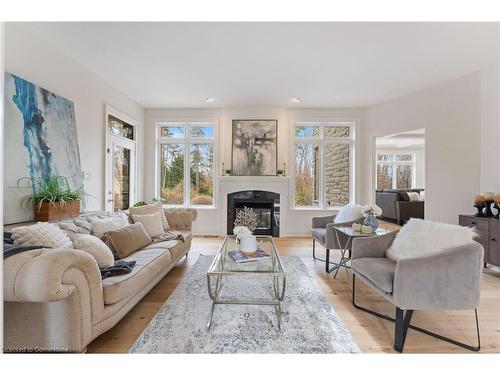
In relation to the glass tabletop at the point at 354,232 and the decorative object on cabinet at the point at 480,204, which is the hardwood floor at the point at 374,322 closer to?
the glass tabletop at the point at 354,232

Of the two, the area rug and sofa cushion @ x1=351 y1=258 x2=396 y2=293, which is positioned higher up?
sofa cushion @ x1=351 y1=258 x2=396 y2=293

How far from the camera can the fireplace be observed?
5.16 m

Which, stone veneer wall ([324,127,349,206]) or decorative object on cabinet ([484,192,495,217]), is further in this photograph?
stone veneer wall ([324,127,349,206])

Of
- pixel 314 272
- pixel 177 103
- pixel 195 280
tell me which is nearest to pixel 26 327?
pixel 195 280

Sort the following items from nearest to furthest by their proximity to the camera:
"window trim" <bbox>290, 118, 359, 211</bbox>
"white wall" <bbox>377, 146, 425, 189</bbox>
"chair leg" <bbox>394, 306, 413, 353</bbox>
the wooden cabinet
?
"chair leg" <bbox>394, 306, 413, 353</bbox>, the wooden cabinet, "window trim" <bbox>290, 118, 359, 211</bbox>, "white wall" <bbox>377, 146, 425, 189</bbox>

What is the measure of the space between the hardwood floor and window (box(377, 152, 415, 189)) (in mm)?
7009

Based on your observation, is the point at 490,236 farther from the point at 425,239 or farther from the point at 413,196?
the point at 413,196

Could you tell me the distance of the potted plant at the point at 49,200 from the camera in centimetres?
232

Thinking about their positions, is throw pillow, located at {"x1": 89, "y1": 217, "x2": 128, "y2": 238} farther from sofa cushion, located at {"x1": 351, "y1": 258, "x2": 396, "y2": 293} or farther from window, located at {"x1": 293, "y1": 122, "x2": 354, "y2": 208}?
window, located at {"x1": 293, "y1": 122, "x2": 354, "y2": 208}

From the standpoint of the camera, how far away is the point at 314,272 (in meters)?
3.17

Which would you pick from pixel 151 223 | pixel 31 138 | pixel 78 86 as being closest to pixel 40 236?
pixel 31 138

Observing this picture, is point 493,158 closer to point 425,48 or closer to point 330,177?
point 425,48

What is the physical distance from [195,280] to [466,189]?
413 cm

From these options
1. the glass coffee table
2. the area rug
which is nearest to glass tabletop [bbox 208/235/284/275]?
the glass coffee table
